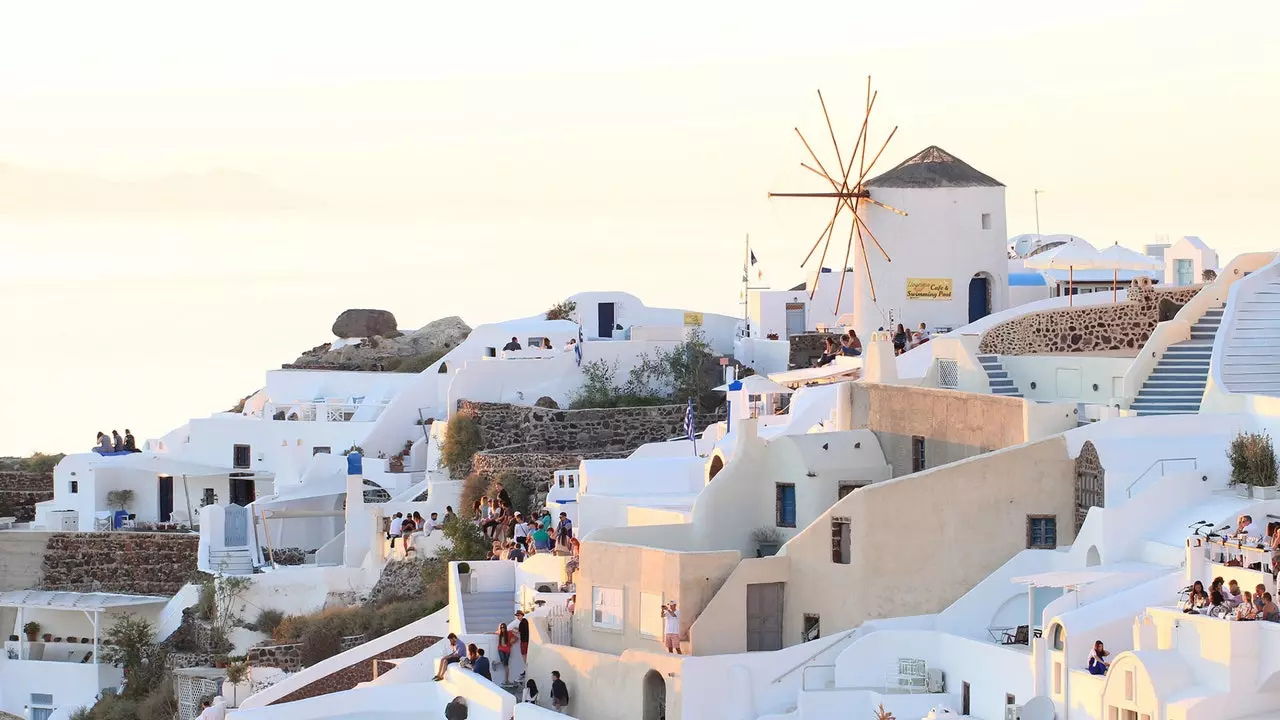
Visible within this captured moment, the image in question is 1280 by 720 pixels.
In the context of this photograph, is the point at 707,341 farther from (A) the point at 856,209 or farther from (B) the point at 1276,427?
(B) the point at 1276,427

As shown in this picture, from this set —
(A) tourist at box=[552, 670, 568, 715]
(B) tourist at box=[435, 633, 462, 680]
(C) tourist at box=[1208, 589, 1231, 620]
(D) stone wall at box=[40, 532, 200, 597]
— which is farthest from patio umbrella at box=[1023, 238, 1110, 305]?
(C) tourist at box=[1208, 589, 1231, 620]

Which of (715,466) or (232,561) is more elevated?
(715,466)

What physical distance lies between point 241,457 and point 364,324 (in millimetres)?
9062

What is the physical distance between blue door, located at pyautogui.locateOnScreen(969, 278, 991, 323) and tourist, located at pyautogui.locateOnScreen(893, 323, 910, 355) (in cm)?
241

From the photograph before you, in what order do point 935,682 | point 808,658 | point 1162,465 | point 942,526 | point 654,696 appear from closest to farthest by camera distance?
point 935,682
point 1162,465
point 808,658
point 942,526
point 654,696

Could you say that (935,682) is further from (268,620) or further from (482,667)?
(268,620)

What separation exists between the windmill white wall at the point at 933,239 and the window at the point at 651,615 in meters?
11.8

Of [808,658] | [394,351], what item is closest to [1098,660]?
[808,658]

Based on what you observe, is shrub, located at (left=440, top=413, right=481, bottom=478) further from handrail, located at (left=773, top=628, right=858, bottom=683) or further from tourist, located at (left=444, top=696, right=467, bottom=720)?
handrail, located at (left=773, top=628, right=858, bottom=683)

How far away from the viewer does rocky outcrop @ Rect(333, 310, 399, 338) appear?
185 feet

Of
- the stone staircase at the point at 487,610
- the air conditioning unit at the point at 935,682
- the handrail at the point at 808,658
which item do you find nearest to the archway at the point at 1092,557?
the air conditioning unit at the point at 935,682

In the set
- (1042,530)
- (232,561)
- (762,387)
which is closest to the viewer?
(1042,530)

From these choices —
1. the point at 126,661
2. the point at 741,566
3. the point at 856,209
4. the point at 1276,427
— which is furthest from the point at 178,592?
the point at 1276,427

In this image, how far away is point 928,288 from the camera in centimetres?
3903
